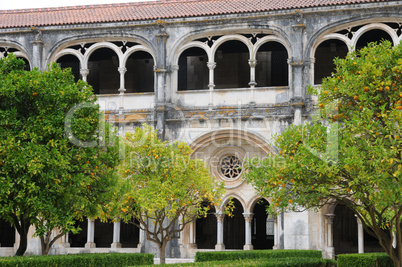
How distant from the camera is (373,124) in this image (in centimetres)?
1462

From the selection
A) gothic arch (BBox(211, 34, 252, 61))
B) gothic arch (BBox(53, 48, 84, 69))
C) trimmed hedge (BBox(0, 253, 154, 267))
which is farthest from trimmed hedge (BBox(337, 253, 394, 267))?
gothic arch (BBox(53, 48, 84, 69))

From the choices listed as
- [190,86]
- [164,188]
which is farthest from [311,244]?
[190,86]

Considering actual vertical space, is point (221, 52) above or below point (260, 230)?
above

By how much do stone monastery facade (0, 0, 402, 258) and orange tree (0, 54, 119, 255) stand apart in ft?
30.2

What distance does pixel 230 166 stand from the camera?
94.1 feet

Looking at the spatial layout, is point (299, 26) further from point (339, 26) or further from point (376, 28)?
point (376, 28)

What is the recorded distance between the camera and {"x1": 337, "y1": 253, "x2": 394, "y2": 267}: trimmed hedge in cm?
1975

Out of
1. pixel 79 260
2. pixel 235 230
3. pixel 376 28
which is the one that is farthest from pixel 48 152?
pixel 235 230

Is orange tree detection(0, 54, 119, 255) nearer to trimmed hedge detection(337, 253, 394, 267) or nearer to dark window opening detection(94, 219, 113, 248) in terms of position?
trimmed hedge detection(337, 253, 394, 267)

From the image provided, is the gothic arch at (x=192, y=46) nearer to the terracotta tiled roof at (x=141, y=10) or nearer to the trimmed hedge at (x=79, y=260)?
the terracotta tiled roof at (x=141, y=10)

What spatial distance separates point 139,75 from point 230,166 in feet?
28.1

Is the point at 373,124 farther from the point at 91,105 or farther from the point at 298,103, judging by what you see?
the point at 298,103

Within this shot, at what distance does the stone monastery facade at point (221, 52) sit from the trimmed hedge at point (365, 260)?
602 cm

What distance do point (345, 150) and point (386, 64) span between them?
249cm
